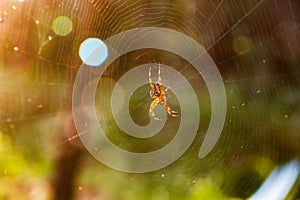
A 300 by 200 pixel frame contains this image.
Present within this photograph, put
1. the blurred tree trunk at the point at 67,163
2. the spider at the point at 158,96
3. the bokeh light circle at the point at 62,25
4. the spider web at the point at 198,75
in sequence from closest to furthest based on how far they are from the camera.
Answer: the blurred tree trunk at the point at 67,163, the spider web at the point at 198,75, the bokeh light circle at the point at 62,25, the spider at the point at 158,96

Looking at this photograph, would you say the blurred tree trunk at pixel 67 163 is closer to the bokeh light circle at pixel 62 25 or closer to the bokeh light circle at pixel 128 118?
the bokeh light circle at pixel 128 118

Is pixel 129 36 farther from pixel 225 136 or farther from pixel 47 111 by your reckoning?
pixel 225 136

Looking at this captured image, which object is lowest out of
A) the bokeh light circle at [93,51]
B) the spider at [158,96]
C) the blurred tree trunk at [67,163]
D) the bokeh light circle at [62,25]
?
the blurred tree trunk at [67,163]

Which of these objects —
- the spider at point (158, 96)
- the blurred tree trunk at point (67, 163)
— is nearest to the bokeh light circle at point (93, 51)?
the blurred tree trunk at point (67, 163)

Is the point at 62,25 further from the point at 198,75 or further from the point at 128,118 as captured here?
the point at 198,75

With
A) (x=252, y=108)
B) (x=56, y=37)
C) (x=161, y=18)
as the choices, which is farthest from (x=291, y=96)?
(x=56, y=37)

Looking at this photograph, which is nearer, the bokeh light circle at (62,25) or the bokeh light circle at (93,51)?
the bokeh light circle at (62,25)
